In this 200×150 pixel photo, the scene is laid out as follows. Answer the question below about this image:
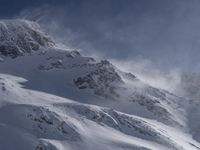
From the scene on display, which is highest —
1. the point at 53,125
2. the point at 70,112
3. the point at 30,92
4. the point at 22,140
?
the point at 30,92

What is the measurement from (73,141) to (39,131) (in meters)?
9.19

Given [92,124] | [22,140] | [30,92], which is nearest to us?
[22,140]

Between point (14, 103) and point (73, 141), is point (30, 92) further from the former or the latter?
point (73, 141)

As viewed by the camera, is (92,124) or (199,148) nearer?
(92,124)

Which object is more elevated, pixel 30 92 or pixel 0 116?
pixel 30 92

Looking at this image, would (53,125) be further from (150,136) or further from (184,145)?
(184,145)

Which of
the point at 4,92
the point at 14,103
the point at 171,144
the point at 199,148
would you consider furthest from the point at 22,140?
the point at 199,148

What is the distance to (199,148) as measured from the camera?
625 ft

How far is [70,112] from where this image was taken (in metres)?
172

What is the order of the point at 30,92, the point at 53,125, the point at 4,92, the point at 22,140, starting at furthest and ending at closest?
1. the point at 30,92
2. the point at 4,92
3. the point at 53,125
4. the point at 22,140

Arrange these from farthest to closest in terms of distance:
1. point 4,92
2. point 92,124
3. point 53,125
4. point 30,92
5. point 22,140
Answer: point 30,92 → point 4,92 → point 92,124 → point 53,125 → point 22,140

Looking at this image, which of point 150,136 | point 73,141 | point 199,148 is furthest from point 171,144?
point 73,141

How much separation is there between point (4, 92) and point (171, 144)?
170ft

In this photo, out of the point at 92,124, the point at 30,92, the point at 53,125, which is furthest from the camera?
the point at 30,92
